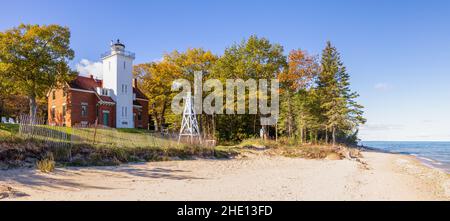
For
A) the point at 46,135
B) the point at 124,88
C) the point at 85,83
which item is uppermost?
the point at 85,83

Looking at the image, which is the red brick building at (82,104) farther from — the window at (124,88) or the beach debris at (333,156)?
the beach debris at (333,156)

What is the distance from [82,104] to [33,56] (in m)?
7.79

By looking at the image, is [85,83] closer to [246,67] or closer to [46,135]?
[246,67]

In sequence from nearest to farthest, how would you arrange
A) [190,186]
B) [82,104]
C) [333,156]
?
[190,186] < [333,156] < [82,104]

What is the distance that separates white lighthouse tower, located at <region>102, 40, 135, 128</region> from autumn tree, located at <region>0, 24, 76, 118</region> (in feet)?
20.2

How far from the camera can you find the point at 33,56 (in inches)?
1143

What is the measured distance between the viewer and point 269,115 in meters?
36.8

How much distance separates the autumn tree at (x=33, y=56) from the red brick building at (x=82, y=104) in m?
3.71

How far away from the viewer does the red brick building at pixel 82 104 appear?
3443cm

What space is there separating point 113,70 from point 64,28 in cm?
750

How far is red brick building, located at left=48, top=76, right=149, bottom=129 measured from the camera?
34.4 metres

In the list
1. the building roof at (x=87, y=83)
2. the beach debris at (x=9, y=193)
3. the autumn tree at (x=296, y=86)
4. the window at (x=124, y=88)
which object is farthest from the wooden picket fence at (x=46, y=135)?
the autumn tree at (x=296, y=86)

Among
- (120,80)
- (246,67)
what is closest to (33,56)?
(120,80)
